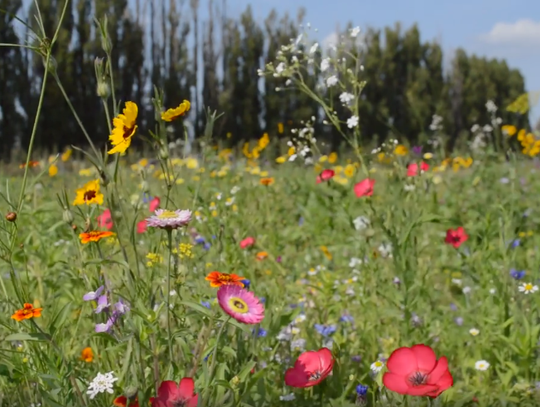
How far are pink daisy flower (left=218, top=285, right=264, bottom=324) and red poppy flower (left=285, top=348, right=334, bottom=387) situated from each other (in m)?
0.22

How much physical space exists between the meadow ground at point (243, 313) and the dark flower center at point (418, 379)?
0.04 metres

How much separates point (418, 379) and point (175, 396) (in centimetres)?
42

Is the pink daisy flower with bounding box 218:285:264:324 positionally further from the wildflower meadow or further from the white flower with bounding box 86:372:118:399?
the white flower with bounding box 86:372:118:399

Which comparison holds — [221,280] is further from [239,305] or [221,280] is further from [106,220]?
[106,220]

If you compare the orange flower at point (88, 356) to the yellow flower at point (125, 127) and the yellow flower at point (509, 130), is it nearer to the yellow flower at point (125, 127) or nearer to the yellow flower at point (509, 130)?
the yellow flower at point (125, 127)

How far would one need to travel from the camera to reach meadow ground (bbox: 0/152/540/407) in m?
1.35

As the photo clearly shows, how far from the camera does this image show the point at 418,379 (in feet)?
3.84

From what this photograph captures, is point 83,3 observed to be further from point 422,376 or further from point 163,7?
point 422,376

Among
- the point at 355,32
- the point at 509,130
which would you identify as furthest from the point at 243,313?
the point at 509,130

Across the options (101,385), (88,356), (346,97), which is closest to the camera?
(101,385)

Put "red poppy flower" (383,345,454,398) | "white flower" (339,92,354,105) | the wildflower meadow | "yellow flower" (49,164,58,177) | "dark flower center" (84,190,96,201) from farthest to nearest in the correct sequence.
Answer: "yellow flower" (49,164,58,177) < "white flower" (339,92,354,105) < "dark flower center" (84,190,96,201) < the wildflower meadow < "red poppy flower" (383,345,454,398)

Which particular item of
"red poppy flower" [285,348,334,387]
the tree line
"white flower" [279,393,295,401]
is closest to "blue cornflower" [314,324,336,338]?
"white flower" [279,393,295,401]

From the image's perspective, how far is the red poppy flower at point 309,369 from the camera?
1.37 metres

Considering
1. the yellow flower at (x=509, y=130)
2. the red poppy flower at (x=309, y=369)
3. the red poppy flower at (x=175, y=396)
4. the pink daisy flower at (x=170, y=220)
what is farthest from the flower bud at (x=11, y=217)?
the yellow flower at (x=509, y=130)
